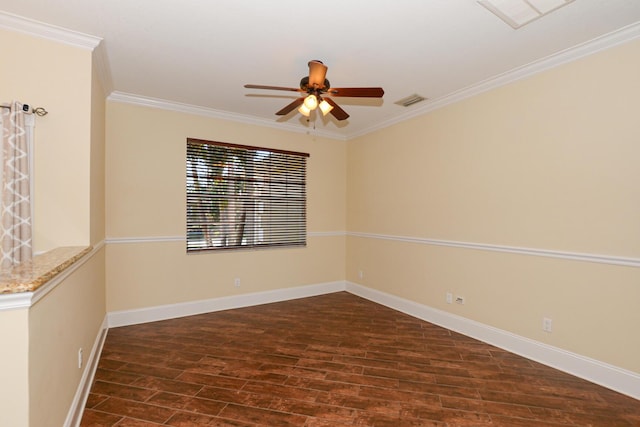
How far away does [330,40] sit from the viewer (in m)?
2.57

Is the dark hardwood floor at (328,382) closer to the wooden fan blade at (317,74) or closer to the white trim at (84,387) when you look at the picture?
the white trim at (84,387)

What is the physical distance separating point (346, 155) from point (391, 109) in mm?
1526

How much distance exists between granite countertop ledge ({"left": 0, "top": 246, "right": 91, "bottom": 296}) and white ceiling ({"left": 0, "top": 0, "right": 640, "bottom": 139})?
1747mm

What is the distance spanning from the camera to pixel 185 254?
13.8 feet

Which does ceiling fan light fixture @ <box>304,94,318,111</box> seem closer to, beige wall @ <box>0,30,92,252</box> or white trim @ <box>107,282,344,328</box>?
beige wall @ <box>0,30,92,252</box>

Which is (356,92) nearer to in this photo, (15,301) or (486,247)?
(486,247)

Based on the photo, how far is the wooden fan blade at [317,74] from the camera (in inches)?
94.8

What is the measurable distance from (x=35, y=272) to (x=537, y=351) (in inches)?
152

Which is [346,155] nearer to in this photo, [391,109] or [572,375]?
[391,109]

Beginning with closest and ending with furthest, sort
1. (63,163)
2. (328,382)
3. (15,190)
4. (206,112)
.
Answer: (15,190) → (63,163) → (328,382) → (206,112)

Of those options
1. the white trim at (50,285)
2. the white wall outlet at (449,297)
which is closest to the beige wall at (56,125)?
the white trim at (50,285)

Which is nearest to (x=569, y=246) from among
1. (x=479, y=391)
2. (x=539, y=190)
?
(x=539, y=190)

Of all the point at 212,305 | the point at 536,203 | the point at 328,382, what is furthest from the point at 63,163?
the point at 536,203

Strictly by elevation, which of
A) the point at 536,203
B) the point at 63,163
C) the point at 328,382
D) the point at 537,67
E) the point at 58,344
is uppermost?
the point at 537,67
